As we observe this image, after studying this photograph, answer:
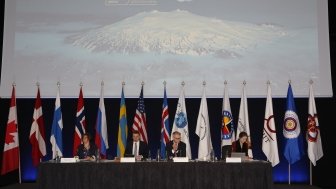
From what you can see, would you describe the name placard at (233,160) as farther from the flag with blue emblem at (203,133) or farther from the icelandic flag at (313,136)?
the icelandic flag at (313,136)

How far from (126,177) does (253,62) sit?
3964 millimetres

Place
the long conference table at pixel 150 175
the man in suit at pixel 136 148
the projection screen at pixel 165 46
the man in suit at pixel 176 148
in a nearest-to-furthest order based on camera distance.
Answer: the long conference table at pixel 150 175, the man in suit at pixel 176 148, the man in suit at pixel 136 148, the projection screen at pixel 165 46

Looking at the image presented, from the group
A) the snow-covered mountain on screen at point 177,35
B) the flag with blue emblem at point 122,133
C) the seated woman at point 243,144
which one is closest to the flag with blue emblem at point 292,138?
the seated woman at point 243,144

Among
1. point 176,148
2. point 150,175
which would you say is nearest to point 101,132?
point 176,148

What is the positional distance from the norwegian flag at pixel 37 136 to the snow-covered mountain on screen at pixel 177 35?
1.61 meters

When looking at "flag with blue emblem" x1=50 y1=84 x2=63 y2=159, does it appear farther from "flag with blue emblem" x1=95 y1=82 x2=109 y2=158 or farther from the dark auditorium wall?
the dark auditorium wall

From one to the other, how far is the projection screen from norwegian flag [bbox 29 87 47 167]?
45cm

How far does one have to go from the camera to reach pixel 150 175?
641 centimetres

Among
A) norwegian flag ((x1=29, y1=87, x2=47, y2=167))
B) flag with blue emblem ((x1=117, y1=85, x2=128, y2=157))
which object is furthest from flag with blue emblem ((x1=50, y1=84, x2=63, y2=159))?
flag with blue emblem ((x1=117, y1=85, x2=128, y2=157))

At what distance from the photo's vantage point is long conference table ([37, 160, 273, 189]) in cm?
636

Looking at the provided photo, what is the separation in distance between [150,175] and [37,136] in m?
3.42

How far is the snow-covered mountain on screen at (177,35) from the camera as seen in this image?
915 centimetres

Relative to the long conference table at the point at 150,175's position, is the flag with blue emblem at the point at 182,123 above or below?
above

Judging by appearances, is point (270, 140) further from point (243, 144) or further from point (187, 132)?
point (187, 132)
